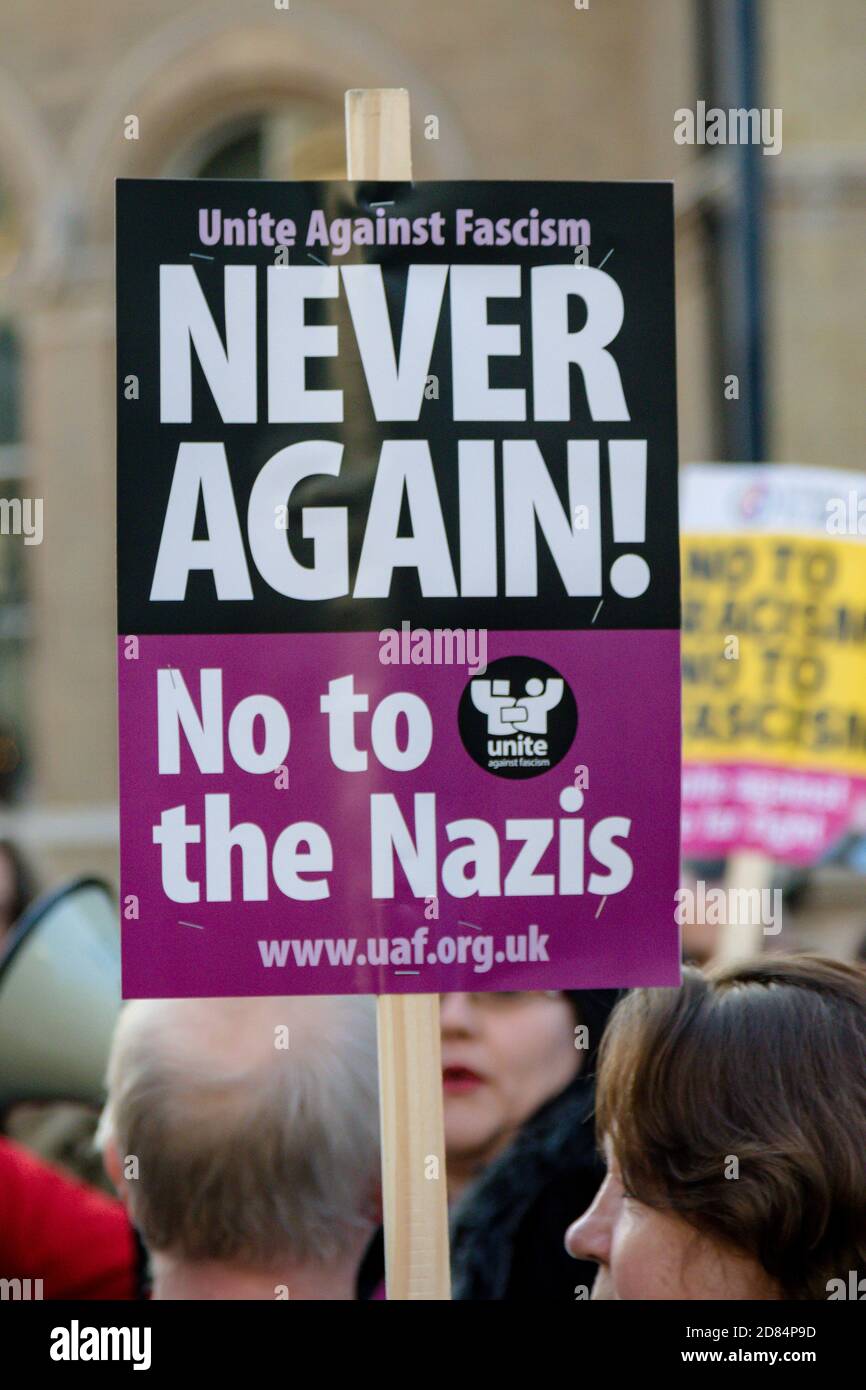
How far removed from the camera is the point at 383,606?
173cm

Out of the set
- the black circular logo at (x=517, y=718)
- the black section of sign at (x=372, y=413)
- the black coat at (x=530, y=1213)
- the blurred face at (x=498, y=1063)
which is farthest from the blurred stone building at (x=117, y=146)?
the black circular logo at (x=517, y=718)

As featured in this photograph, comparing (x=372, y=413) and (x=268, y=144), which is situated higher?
(x=268, y=144)

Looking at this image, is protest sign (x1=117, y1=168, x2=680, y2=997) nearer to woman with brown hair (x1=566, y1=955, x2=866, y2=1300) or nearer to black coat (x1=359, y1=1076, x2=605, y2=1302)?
woman with brown hair (x1=566, y1=955, x2=866, y2=1300)

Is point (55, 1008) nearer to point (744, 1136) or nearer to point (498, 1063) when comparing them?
point (498, 1063)

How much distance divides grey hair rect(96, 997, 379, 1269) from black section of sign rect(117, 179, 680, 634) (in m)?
0.42

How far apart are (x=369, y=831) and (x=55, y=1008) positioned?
2.22ft

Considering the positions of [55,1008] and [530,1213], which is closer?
[530,1213]

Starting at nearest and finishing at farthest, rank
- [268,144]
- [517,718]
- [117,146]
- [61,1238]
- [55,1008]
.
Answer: [517,718]
[61,1238]
[55,1008]
[117,146]
[268,144]

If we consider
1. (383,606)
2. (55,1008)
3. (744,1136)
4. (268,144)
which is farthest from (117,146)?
(744,1136)

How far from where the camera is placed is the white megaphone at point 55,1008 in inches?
87.5

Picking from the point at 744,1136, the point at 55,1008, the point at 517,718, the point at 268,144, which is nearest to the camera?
the point at 744,1136

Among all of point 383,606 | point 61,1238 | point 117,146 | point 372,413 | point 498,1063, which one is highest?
point 117,146

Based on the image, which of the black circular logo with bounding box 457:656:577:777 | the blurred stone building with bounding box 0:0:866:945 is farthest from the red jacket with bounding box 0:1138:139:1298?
the blurred stone building with bounding box 0:0:866:945

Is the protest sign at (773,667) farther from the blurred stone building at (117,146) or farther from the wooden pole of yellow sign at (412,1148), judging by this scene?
the blurred stone building at (117,146)
